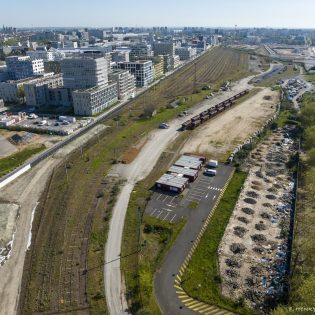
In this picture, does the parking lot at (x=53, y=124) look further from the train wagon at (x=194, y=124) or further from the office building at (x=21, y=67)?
the office building at (x=21, y=67)

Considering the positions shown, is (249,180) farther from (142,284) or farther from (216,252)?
(142,284)

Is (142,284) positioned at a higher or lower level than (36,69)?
lower

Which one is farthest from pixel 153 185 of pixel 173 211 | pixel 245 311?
pixel 245 311

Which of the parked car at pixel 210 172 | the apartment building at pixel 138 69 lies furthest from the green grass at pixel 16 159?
the apartment building at pixel 138 69

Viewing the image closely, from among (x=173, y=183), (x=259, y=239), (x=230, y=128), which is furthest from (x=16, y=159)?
(x=230, y=128)

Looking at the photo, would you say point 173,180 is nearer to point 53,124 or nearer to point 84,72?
point 53,124

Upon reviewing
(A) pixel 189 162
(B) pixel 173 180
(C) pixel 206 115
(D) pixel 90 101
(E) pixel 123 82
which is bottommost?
(B) pixel 173 180
